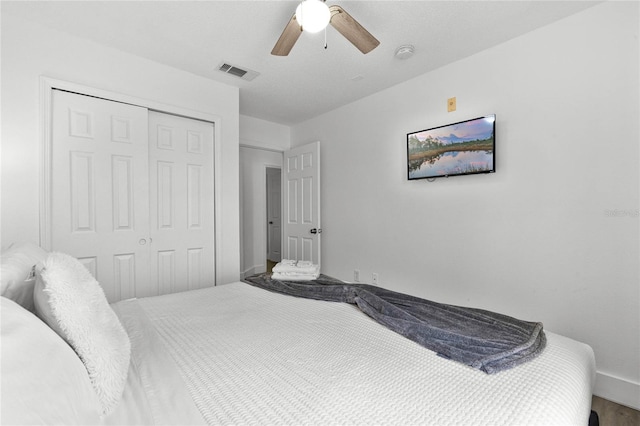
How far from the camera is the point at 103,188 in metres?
2.31

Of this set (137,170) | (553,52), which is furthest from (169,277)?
(553,52)

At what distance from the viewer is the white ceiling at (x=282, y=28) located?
1.88 m

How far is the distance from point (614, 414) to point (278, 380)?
2.16 meters

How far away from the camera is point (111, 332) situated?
907mm

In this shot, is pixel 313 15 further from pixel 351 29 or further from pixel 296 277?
pixel 296 277

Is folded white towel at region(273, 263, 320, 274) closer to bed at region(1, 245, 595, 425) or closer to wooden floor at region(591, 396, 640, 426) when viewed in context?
bed at region(1, 245, 595, 425)

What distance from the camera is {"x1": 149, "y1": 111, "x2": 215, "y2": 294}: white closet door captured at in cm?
262

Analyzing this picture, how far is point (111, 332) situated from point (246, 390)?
0.48 metres

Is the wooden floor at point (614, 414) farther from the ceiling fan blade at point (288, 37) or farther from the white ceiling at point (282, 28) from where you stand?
the ceiling fan blade at point (288, 37)

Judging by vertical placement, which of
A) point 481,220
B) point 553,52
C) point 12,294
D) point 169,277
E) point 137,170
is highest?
point 553,52

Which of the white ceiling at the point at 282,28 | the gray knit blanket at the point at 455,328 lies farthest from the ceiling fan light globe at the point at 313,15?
the gray knit blanket at the point at 455,328

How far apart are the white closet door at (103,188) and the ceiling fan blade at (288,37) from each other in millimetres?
1462

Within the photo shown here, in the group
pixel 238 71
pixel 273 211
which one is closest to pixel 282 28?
pixel 238 71

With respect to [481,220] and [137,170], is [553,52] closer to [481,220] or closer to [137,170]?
[481,220]
